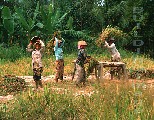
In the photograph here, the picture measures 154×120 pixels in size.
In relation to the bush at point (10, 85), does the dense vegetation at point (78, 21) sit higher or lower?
higher

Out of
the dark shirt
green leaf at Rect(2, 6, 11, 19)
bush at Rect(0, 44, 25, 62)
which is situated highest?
green leaf at Rect(2, 6, 11, 19)

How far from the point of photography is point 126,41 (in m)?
19.8

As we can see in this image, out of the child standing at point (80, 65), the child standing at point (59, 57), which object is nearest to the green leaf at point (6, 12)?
the child standing at point (59, 57)

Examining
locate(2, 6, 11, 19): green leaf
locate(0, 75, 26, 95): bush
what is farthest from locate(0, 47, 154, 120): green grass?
locate(2, 6, 11, 19): green leaf

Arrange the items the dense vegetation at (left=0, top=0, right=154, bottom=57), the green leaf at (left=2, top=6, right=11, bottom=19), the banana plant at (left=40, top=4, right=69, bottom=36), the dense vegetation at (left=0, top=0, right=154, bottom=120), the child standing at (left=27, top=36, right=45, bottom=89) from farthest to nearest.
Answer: the dense vegetation at (left=0, top=0, right=154, bottom=57) → the banana plant at (left=40, top=4, right=69, bottom=36) → the green leaf at (left=2, top=6, right=11, bottom=19) → the child standing at (left=27, top=36, right=45, bottom=89) → the dense vegetation at (left=0, top=0, right=154, bottom=120)

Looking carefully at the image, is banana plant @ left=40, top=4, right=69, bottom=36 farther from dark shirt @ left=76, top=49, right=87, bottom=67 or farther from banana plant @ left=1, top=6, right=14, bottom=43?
dark shirt @ left=76, top=49, right=87, bottom=67

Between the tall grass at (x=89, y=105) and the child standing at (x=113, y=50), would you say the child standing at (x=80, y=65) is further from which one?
the tall grass at (x=89, y=105)

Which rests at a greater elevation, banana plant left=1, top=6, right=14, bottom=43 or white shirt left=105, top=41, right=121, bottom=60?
banana plant left=1, top=6, right=14, bottom=43

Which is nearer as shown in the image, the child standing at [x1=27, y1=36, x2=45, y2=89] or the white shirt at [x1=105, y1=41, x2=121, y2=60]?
the child standing at [x1=27, y1=36, x2=45, y2=89]

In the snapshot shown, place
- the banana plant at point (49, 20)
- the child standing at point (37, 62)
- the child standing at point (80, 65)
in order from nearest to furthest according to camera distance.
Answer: the child standing at point (37, 62)
the child standing at point (80, 65)
the banana plant at point (49, 20)

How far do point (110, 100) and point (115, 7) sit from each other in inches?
614

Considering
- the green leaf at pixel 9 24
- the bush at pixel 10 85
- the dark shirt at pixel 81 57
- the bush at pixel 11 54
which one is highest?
the green leaf at pixel 9 24

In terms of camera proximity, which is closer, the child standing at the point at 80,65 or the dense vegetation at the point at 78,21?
the child standing at the point at 80,65

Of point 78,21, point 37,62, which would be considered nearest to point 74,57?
point 78,21
